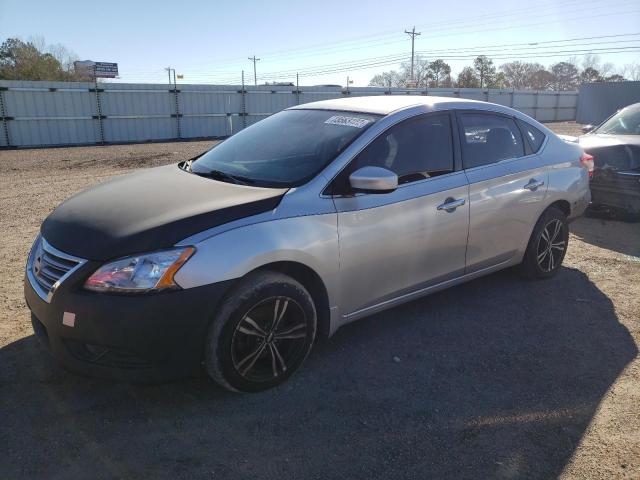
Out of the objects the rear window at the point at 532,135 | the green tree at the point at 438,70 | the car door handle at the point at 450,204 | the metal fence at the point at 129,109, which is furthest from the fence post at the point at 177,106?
the green tree at the point at 438,70

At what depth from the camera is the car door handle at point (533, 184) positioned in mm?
4582

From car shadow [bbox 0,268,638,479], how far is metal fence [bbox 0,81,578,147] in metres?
17.2

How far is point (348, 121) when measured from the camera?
12.5 ft

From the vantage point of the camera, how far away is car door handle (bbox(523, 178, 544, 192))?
4582 millimetres

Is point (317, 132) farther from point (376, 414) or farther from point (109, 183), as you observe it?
point (376, 414)

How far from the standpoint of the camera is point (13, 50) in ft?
135

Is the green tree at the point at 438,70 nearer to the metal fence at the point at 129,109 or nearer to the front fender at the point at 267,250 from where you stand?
the metal fence at the point at 129,109

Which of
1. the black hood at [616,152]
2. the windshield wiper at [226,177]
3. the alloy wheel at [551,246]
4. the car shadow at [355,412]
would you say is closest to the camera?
the car shadow at [355,412]

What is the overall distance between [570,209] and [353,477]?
3773mm

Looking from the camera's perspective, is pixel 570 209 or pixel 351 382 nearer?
pixel 351 382

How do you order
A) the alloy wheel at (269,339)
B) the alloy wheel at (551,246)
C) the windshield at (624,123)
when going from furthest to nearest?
the windshield at (624,123) → the alloy wheel at (551,246) → the alloy wheel at (269,339)

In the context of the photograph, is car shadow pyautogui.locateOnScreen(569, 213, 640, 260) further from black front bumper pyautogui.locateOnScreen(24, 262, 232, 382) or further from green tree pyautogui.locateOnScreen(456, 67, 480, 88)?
green tree pyautogui.locateOnScreen(456, 67, 480, 88)

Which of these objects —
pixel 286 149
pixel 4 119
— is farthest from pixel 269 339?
pixel 4 119

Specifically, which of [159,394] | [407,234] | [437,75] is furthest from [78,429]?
[437,75]
